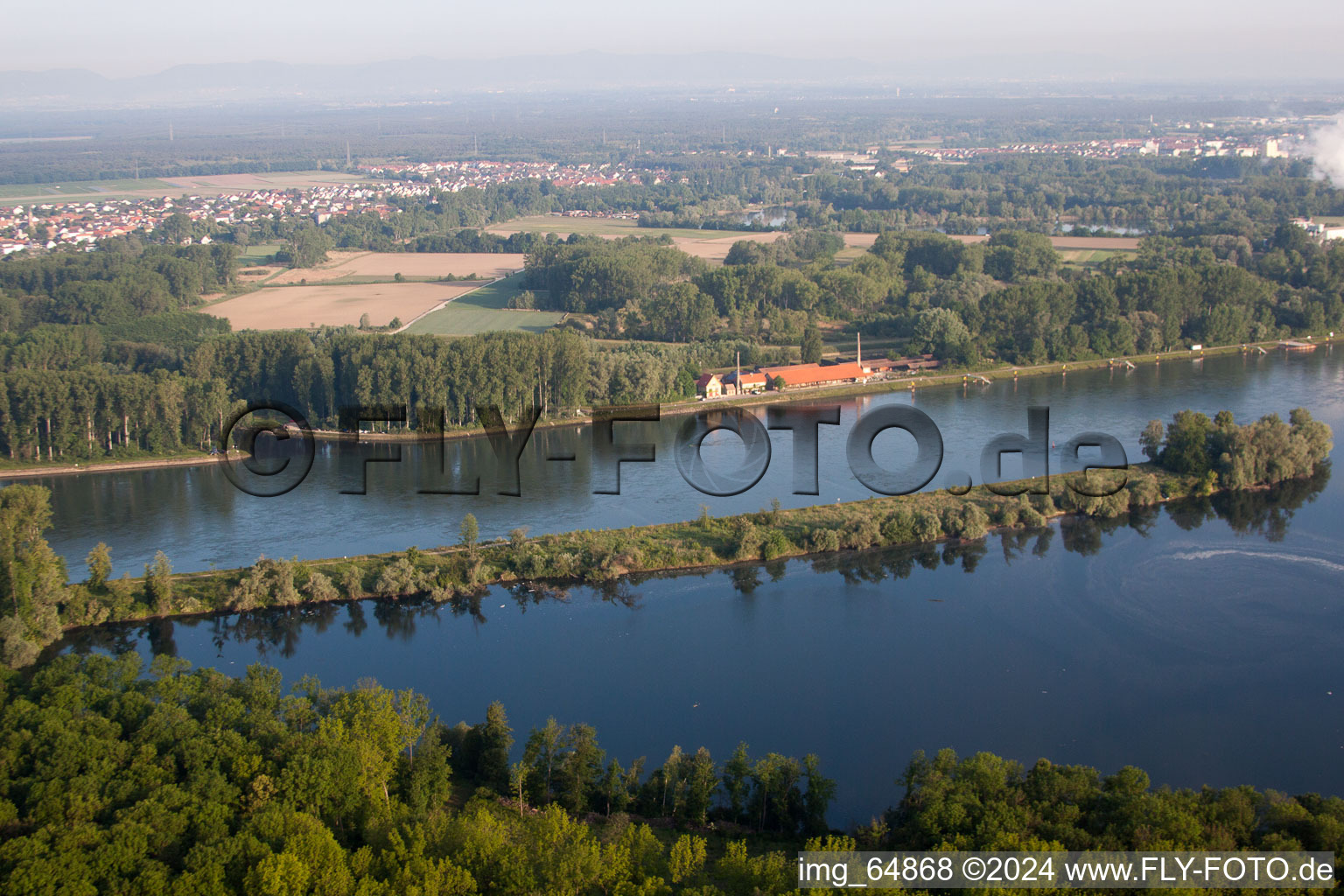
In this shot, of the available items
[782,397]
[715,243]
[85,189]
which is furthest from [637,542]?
[85,189]

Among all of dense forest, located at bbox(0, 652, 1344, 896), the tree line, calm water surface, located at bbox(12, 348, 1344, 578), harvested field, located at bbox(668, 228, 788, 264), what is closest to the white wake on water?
the tree line

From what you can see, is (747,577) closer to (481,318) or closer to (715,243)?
(481,318)

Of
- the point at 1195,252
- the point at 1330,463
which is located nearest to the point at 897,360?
the point at 1330,463

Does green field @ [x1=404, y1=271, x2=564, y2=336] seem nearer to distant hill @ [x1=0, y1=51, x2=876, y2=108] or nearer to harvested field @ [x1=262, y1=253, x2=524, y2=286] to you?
harvested field @ [x1=262, y1=253, x2=524, y2=286]

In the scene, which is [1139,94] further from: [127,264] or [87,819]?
[87,819]

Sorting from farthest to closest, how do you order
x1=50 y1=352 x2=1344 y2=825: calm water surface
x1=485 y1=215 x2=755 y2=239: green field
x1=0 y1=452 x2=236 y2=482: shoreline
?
x1=485 y1=215 x2=755 y2=239: green field, x1=0 y1=452 x2=236 y2=482: shoreline, x1=50 y1=352 x2=1344 y2=825: calm water surface

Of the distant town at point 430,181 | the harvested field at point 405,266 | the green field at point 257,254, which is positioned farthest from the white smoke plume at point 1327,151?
the green field at point 257,254
